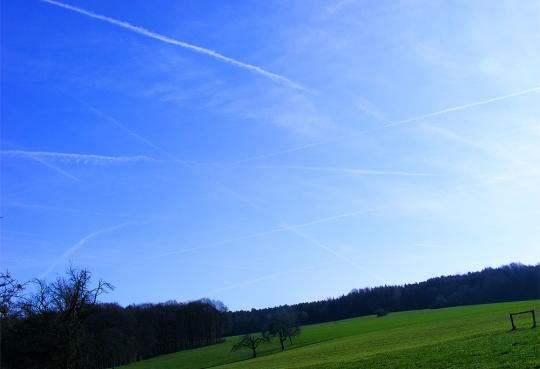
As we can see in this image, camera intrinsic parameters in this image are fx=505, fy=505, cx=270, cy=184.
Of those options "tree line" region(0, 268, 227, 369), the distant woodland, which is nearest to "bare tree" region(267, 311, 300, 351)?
the distant woodland

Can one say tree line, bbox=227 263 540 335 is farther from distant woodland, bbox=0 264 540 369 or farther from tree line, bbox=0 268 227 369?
tree line, bbox=0 268 227 369

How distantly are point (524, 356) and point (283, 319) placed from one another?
92.3 metres

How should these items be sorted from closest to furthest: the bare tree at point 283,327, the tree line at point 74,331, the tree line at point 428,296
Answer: the tree line at point 74,331 < the bare tree at point 283,327 < the tree line at point 428,296

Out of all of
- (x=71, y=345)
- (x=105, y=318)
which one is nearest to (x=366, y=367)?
(x=71, y=345)

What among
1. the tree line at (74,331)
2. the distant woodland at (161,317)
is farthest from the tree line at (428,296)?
the tree line at (74,331)

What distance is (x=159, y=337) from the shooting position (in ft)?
490

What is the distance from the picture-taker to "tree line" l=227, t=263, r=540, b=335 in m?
137

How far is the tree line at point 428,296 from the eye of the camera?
13662cm

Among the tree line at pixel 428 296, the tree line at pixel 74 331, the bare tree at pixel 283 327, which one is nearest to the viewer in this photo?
the tree line at pixel 74 331

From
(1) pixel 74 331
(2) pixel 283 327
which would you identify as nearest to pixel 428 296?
(2) pixel 283 327

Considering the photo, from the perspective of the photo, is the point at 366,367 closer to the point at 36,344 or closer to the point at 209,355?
the point at 36,344

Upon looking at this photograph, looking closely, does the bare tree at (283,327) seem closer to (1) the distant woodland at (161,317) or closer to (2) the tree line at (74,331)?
(1) the distant woodland at (161,317)

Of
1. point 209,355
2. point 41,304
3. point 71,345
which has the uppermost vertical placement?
point 41,304

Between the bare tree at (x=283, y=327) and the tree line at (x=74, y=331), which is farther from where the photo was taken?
the bare tree at (x=283, y=327)
